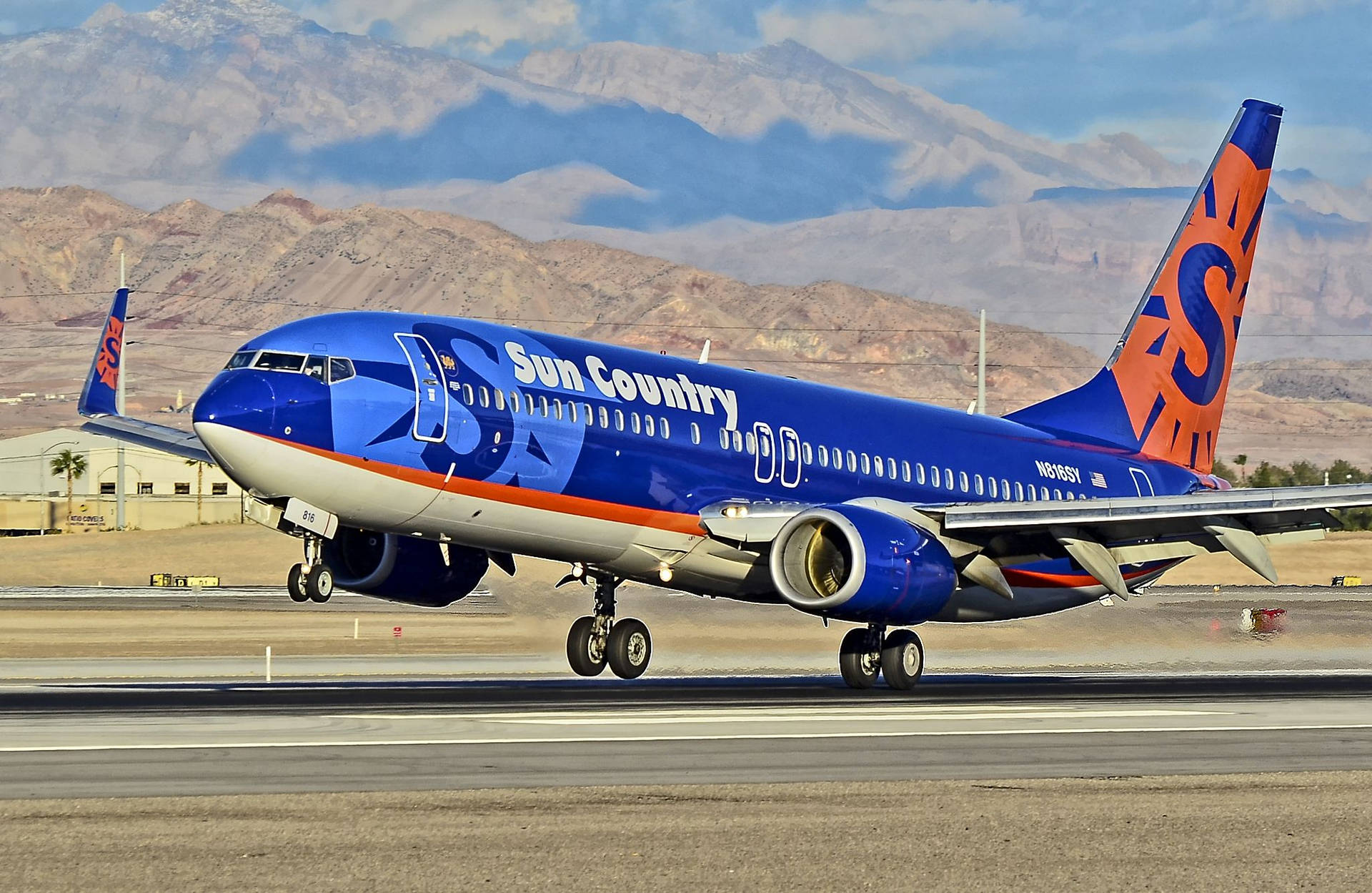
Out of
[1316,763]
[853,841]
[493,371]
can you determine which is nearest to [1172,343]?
[493,371]

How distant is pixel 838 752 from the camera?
21.2 metres

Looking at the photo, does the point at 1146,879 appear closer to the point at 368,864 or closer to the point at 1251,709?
the point at 368,864

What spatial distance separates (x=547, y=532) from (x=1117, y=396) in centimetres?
1932

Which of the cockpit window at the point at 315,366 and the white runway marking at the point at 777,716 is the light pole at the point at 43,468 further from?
the white runway marking at the point at 777,716

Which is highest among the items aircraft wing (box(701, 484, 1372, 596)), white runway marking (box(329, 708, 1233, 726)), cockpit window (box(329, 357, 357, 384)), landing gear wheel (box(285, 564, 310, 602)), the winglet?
the winglet

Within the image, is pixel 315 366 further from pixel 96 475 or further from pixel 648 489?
pixel 96 475

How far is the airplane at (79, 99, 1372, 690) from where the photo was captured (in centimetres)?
2797

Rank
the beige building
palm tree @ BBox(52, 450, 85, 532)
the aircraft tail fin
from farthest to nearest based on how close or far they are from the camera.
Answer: the beige building
palm tree @ BBox(52, 450, 85, 532)
the aircraft tail fin

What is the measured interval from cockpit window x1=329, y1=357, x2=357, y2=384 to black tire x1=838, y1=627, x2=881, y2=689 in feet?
36.6

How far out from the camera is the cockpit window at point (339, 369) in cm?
2788

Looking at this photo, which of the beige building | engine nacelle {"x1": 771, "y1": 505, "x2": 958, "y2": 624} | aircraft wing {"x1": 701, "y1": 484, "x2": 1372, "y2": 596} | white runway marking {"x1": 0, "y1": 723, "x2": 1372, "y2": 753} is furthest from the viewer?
the beige building

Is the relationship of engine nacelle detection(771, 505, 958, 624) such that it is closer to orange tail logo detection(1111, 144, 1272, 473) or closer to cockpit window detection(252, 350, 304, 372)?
cockpit window detection(252, 350, 304, 372)

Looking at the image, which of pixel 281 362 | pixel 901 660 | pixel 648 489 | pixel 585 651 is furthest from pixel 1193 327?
pixel 281 362

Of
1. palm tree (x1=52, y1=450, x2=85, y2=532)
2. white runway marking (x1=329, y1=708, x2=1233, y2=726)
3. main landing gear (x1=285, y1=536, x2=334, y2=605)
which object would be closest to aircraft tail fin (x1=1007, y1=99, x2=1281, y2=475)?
white runway marking (x1=329, y1=708, x2=1233, y2=726)
